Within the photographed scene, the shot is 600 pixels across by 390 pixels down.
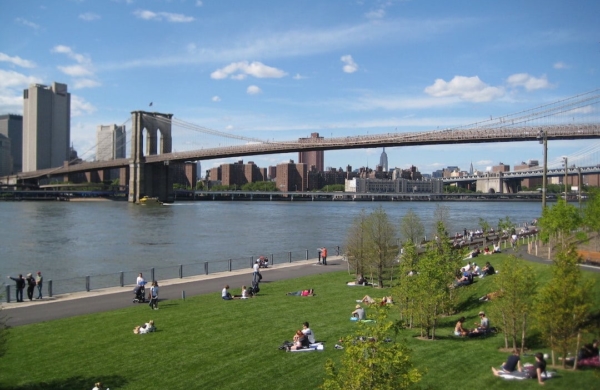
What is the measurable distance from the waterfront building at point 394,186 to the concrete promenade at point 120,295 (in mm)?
151454

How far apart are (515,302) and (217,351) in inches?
186

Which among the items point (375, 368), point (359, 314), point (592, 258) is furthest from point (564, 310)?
point (592, 258)

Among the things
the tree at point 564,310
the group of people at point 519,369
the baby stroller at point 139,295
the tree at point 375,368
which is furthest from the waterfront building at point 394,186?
the tree at point 375,368

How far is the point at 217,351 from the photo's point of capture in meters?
9.50

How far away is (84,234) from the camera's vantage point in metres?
37.8

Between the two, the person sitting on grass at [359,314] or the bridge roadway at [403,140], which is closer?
the person sitting on grass at [359,314]

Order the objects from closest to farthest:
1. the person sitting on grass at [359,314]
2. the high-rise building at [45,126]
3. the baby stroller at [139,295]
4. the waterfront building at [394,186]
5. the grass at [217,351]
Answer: the grass at [217,351] → the person sitting on grass at [359,314] → the baby stroller at [139,295] → the waterfront building at [394,186] → the high-rise building at [45,126]

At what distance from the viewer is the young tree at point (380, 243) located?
16688 millimetres

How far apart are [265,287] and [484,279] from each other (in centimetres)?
576

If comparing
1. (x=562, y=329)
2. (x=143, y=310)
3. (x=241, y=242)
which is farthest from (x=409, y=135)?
(x=562, y=329)

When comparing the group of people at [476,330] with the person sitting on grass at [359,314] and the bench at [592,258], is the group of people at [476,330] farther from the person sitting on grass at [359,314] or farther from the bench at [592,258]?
the bench at [592,258]

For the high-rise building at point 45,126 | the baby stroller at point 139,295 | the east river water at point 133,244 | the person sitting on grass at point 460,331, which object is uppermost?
the high-rise building at point 45,126

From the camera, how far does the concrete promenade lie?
12750 mm

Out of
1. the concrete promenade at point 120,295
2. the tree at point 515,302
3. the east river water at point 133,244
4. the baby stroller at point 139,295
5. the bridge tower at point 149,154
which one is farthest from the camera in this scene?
the bridge tower at point 149,154
